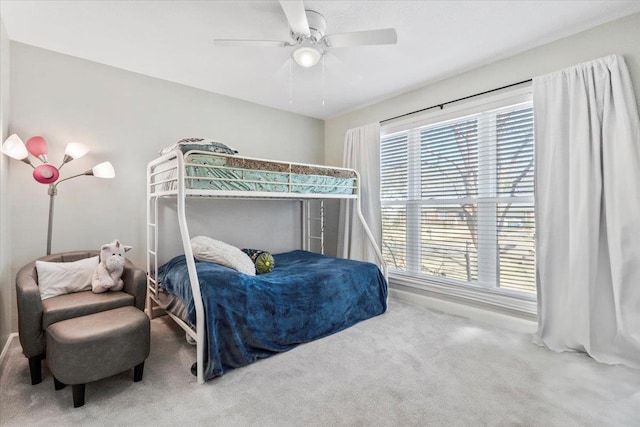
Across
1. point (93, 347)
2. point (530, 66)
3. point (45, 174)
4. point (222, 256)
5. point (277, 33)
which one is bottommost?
point (93, 347)

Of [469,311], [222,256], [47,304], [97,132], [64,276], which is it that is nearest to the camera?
[47,304]

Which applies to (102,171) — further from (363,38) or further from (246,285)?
(363,38)

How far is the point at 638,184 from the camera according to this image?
2.00 m

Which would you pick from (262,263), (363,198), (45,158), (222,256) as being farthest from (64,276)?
(363,198)

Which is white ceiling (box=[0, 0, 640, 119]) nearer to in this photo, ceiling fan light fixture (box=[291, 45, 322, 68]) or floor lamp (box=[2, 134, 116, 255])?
ceiling fan light fixture (box=[291, 45, 322, 68])

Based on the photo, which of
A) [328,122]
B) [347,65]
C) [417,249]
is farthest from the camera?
[328,122]

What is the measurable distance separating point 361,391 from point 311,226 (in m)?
2.75

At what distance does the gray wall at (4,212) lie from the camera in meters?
2.10

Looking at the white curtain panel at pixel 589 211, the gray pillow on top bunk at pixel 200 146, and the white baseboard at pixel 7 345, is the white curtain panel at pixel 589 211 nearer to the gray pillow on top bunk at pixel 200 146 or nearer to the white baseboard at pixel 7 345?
the gray pillow on top bunk at pixel 200 146

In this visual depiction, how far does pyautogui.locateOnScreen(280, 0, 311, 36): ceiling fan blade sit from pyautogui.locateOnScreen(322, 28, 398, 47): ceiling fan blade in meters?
0.17

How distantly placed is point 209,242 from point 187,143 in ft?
2.82

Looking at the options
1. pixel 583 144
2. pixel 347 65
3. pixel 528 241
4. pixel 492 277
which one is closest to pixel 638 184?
pixel 583 144

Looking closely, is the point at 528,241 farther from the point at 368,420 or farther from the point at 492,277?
the point at 368,420

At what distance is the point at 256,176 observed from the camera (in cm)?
256
